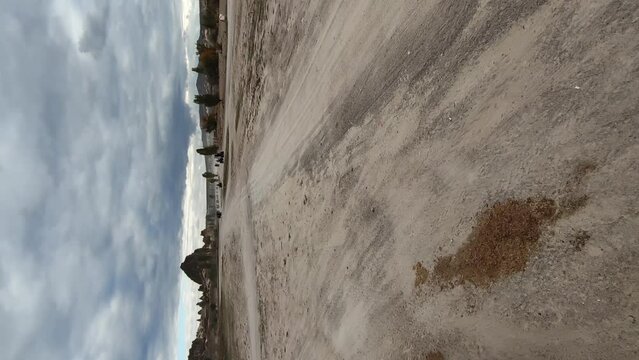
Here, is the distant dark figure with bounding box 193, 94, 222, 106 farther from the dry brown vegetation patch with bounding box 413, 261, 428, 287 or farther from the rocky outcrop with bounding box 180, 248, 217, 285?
the dry brown vegetation patch with bounding box 413, 261, 428, 287

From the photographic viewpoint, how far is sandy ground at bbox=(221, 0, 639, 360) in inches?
193

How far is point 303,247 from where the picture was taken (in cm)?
1309

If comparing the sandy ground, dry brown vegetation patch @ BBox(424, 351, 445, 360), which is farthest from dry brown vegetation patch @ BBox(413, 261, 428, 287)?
dry brown vegetation patch @ BBox(424, 351, 445, 360)

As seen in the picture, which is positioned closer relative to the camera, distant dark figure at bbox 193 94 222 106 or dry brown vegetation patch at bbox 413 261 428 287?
dry brown vegetation patch at bbox 413 261 428 287

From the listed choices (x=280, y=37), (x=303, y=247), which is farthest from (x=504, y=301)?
(x=280, y=37)

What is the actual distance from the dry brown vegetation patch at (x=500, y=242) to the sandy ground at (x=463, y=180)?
0.02 m

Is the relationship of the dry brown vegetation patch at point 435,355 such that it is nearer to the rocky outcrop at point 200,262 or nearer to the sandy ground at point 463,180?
the sandy ground at point 463,180

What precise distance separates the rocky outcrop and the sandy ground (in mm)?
27005

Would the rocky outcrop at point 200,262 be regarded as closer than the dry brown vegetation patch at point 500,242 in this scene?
No

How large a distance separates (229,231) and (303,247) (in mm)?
15734

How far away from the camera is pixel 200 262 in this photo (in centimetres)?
4059

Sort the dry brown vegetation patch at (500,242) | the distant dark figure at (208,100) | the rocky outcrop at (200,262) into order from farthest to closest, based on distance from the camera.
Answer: the rocky outcrop at (200,262), the distant dark figure at (208,100), the dry brown vegetation patch at (500,242)

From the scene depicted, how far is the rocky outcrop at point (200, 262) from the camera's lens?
131 ft

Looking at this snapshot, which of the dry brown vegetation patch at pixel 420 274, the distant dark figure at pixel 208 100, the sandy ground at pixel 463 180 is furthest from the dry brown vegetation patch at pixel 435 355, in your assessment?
the distant dark figure at pixel 208 100
